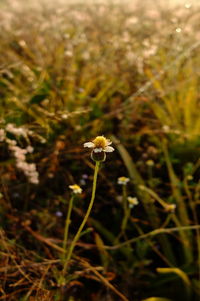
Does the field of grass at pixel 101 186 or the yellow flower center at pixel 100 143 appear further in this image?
the field of grass at pixel 101 186

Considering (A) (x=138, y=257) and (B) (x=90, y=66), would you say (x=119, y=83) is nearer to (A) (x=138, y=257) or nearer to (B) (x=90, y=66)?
(B) (x=90, y=66)

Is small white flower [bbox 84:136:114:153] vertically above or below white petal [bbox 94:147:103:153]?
above

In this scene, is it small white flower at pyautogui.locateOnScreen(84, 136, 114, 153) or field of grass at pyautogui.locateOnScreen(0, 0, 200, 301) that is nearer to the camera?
small white flower at pyautogui.locateOnScreen(84, 136, 114, 153)

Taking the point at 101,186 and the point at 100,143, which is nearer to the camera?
the point at 100,143

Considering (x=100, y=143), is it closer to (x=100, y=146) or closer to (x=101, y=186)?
(x=100, y=146)

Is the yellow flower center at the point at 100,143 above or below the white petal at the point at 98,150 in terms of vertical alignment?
above

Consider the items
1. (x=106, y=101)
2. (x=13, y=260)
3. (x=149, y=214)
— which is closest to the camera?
(x=13, y=260)

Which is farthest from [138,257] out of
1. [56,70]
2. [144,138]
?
[56,70]

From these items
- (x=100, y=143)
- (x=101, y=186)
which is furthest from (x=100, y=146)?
(x=101, y=186)
